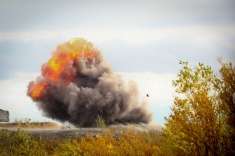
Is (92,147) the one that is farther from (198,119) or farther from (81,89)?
(81,89)

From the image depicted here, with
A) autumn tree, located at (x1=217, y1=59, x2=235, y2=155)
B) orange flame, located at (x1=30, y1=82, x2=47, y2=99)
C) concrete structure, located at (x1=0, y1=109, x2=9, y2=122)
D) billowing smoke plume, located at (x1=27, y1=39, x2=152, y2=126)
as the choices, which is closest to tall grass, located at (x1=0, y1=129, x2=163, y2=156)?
autumn tree, located at (x1=217, y1=59, x2=235, y2=155)

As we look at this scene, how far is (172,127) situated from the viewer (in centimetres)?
1544

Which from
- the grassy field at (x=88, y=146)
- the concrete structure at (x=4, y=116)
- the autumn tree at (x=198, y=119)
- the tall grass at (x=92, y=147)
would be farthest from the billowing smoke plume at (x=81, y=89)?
the autumn tree at (x=198, y=119)

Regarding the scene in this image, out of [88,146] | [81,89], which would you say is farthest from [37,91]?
[88,146]

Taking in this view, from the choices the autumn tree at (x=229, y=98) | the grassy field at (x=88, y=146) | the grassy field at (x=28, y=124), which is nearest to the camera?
the autumn tree at (x=229, y=98)

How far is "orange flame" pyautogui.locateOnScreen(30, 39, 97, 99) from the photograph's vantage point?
→ 155ft

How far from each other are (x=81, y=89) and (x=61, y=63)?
14.3ft

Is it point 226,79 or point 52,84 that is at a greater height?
point 52,84

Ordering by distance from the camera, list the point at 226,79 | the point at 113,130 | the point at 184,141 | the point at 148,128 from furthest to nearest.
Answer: the point at 148,128
the point at 113,130
the point at 184,141
the point at 226,79

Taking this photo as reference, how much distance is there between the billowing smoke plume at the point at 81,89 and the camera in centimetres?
4519

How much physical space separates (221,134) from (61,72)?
3402cm

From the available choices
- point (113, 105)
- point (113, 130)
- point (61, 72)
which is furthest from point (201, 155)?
point (61, 72)

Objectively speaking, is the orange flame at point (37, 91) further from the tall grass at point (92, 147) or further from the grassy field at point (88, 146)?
the tall grass at point (92, 147)

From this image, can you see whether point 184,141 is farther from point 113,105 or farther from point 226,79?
point 113,105
